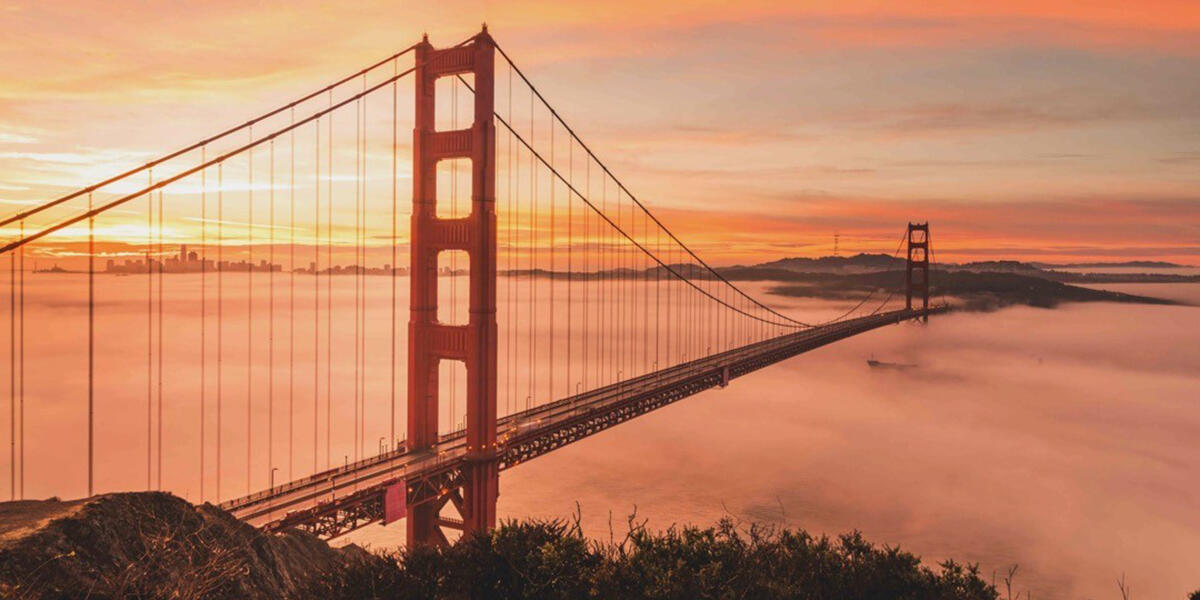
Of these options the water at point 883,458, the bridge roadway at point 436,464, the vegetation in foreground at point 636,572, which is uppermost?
the vegetation in foreground at point 636,572

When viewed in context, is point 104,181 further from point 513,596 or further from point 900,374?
point 900,374

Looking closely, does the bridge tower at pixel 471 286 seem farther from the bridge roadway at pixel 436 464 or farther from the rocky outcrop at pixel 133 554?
the rocky outcrop at pixel 133 554

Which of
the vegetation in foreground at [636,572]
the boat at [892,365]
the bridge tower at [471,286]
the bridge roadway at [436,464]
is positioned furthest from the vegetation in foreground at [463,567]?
the boat at [892,365]

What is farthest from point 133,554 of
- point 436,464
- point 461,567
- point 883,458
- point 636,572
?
point 883,458

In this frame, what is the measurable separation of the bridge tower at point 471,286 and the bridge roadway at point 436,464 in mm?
695

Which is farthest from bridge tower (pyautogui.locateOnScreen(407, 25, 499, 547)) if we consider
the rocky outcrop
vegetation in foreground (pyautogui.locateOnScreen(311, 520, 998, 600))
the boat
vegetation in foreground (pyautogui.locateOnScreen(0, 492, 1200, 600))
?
the boat

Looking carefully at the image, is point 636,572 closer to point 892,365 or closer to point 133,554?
point 133,554

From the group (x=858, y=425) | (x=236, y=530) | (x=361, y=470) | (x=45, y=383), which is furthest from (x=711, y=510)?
(x=45, y=383)

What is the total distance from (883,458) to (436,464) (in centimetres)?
9347

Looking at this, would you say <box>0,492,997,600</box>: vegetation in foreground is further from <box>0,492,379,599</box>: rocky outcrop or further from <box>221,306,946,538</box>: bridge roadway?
<box>221,306,946,538</box>: bridge roadway

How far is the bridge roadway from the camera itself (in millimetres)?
20000

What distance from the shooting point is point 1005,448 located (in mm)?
109938

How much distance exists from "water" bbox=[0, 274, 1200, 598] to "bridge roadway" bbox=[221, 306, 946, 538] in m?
13.8

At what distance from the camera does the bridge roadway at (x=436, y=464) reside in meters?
20.0
